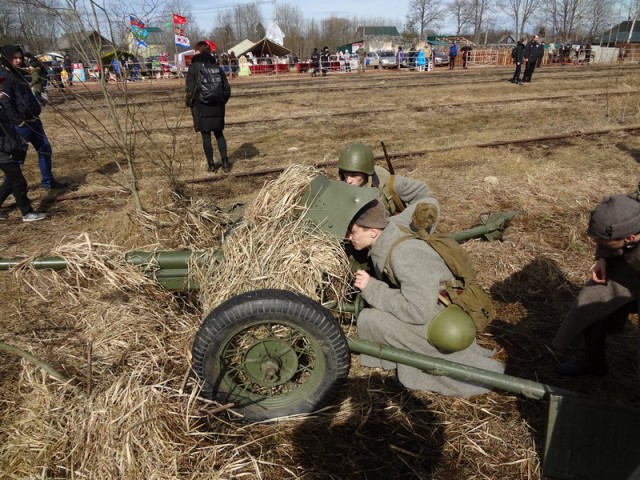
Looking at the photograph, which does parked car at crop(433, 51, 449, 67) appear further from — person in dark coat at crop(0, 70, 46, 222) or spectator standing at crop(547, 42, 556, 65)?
person in dark coat at crop(0, 70, 46, 222)

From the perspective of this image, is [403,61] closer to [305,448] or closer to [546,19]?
[305,448]

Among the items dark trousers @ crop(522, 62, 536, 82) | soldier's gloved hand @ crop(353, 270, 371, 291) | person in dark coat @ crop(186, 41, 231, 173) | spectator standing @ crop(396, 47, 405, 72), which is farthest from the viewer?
spectator standing @ crop(396, 47, 405, 72)

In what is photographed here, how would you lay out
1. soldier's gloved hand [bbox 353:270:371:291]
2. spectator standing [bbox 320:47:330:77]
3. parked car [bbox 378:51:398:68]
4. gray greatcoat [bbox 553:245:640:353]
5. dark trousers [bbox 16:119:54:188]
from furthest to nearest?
parked car [bbox 378:51:398:68] < spectator standing [bbox 320:47:330:77] < dark trousers [bbox 16:119:54:188] < soldier's gloved hand [bbox 353:270:371:291] < gray greatcoat [bbox 553:245:640:353]

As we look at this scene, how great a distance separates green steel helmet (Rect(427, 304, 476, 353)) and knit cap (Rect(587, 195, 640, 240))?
90 cm

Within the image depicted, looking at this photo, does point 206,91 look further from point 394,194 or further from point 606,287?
point 606,287

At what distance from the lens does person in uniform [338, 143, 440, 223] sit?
12.8ft

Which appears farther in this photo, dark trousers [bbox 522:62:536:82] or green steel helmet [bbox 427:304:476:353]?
dark trousers [bbox 522:62:536:82]

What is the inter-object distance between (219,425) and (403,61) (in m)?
36.1

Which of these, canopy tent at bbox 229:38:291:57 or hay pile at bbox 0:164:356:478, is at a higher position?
canopy tent at bbox 229:38:291:57

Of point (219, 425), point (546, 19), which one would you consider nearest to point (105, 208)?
point (219, 425)

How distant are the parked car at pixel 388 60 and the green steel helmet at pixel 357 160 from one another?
113 ft

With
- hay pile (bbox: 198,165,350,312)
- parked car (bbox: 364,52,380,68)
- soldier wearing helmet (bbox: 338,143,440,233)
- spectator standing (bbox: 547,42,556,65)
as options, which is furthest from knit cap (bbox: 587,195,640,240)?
spectator standing (bbox: 547,42,556,65)

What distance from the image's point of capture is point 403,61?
34.9 meters

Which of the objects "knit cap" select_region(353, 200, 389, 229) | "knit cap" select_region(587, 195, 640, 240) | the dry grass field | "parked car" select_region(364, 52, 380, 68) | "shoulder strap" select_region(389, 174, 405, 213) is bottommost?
the dry grass field
